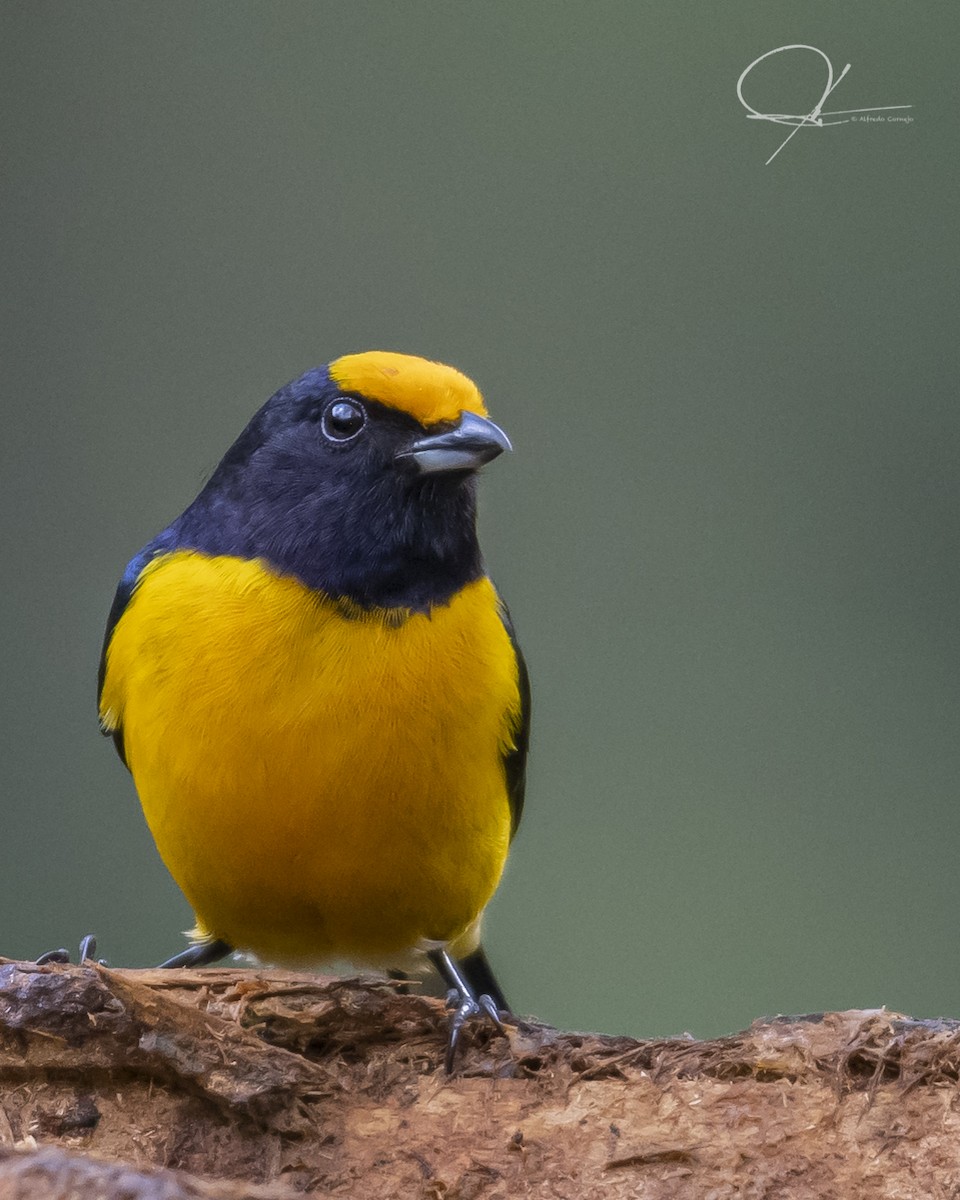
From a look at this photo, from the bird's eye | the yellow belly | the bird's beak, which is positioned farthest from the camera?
the bird's eye

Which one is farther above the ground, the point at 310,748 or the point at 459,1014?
the point at 310,748

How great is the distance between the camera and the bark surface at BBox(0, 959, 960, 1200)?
243cm

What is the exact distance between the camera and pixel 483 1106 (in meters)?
2.70

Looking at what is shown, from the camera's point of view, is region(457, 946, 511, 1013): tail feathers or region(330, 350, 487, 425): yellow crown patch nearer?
region(330, 350, 487, 425): yellow crown patch

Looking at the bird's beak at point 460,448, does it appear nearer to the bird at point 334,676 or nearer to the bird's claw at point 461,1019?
the bird at point 334,676

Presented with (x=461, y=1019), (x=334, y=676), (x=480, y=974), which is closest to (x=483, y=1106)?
(x=461, y=1019)

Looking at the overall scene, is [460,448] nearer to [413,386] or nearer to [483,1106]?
[413,386]

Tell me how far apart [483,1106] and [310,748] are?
41.6 inches

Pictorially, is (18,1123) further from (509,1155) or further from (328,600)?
(328,600)

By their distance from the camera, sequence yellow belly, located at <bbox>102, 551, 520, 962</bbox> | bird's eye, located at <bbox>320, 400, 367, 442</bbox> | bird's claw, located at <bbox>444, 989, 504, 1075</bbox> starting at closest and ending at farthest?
bird's claw, located at <bbox>444, 989, 504, 1075</bbox>, yellow belly, located at <bbox>102, 551, 520, 962</bbox>, bird's eye, located at <bbox>320, 400, 367, 442</bbox>

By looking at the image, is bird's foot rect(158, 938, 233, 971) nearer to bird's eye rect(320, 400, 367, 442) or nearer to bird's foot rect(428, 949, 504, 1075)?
bird's foot rect(428, 949, 504, 1075)

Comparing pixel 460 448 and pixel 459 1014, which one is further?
pixel 460 448

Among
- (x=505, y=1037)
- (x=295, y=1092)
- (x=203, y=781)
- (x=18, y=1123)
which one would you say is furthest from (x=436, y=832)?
(x=18, y=1123)

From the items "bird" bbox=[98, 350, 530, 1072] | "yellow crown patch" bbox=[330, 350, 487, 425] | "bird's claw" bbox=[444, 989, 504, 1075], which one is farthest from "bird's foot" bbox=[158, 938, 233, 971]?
"yellow crown patch" bbox=[330, 350, 487, 425]
